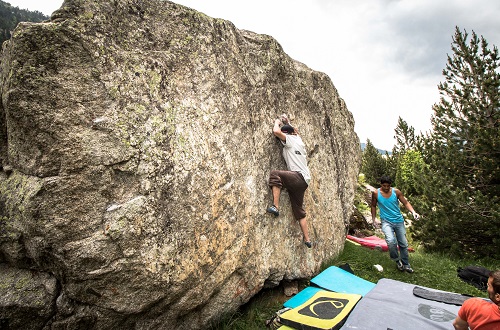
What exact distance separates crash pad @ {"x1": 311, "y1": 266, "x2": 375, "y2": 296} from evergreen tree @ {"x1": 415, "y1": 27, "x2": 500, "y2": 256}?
5.97 metres

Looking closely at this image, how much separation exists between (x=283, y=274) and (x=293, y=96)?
4.33 m

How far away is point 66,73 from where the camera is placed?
3.98 metres

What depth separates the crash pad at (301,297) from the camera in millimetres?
5941

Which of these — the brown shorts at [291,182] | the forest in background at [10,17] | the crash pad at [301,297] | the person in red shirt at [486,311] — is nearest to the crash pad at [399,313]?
the crash pad at [301,297]

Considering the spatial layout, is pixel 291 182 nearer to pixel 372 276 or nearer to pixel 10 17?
pixel 372 276

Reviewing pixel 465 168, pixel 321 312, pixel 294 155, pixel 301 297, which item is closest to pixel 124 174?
pixel 294 155

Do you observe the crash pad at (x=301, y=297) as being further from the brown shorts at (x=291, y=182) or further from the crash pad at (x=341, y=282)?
the brown shorts at (x=291, y=182)

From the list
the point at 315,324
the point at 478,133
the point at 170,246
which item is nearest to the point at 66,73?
the point at 170,246

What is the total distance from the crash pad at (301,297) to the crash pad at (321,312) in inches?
6.4

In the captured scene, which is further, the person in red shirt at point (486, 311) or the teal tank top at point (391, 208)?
the teal tank top at point (391, 208)

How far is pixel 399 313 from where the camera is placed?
520cm

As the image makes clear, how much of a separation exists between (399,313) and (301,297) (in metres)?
1.80

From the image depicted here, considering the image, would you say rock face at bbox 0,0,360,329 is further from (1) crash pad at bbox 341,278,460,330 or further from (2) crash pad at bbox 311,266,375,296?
(1) crash pad at bbox 341,278,460,330

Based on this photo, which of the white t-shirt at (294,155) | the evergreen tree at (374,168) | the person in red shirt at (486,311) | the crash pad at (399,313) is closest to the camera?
the person in red shirt at (486,311)
